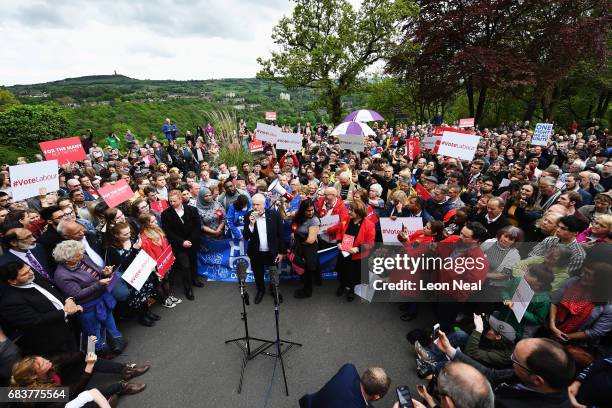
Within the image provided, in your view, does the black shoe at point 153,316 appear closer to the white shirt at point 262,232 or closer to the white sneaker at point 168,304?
the white sneaker at point 168,304

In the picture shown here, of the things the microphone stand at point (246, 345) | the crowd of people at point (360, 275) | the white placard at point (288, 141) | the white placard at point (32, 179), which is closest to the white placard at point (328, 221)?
the crowd of people at point (360, 275)

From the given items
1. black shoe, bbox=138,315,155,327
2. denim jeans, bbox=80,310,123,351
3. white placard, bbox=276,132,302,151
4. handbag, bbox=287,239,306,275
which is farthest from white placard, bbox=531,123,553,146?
denim jeans, bbox=80,310,123,351

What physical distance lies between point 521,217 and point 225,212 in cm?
561

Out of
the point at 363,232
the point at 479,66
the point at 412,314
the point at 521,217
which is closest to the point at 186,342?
the point at 363,232

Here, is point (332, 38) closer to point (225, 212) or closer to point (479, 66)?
point (479, 66)

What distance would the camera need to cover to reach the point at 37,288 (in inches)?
136

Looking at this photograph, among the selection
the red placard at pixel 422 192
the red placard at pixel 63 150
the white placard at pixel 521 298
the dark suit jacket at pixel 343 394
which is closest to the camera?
the dark suit jacket at pixel 343 394

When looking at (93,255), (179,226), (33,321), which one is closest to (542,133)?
(179,226)

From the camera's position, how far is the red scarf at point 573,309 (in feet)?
10.5

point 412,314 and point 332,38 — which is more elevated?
point 332,38

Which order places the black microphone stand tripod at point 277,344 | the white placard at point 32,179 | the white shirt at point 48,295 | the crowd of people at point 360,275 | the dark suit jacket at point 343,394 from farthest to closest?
the white placard at point 32,179
the black microphone stand tripod at point 277,344
the white shirt at point 48,295
the crowd of people at point 360,275
the dark suit jacket at point 343,394

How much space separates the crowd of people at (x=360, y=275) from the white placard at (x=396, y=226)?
0.60 feet

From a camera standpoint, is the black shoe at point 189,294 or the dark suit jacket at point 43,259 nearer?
the dark suit jacket at point 43,259

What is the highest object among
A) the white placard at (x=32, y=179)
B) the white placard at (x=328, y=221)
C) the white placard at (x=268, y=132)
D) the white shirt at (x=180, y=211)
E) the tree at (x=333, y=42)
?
the tree at (x=333, y=42)
